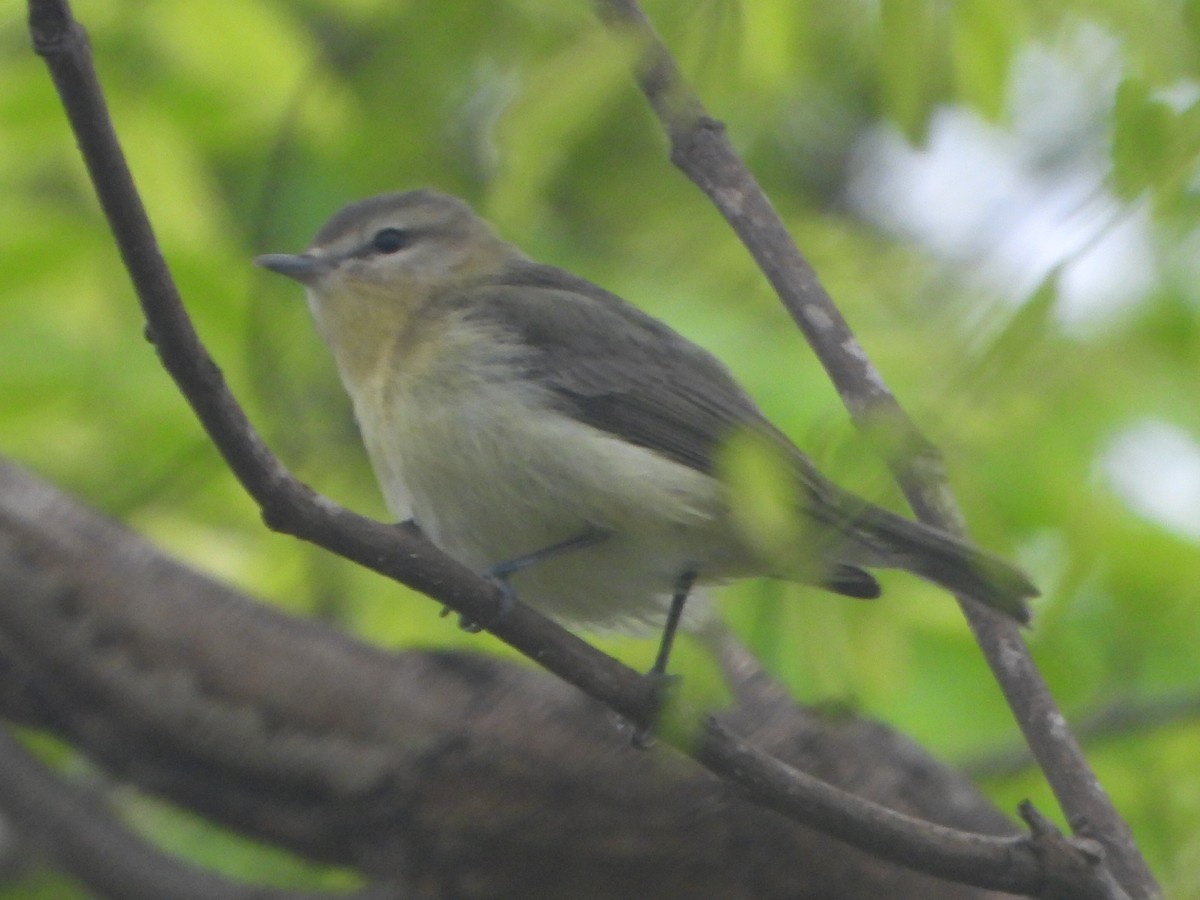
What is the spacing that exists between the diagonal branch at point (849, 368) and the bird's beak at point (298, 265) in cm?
148

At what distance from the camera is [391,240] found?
478cm

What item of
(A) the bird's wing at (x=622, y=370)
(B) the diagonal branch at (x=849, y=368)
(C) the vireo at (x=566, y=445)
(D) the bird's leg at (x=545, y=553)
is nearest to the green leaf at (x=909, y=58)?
(B) the diagonal branch at (x=849, y=368)

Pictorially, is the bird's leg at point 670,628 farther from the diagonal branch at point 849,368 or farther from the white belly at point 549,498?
the diagonal branch at point 849,368

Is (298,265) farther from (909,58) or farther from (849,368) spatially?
(909,58)

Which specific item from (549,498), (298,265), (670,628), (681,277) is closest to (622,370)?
(681,277)

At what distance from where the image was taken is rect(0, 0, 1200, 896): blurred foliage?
2.29m

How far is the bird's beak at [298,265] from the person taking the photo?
4.27m

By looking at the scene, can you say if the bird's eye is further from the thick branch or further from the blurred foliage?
the thick branch

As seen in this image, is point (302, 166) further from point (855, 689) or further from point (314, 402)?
point (855, 689)

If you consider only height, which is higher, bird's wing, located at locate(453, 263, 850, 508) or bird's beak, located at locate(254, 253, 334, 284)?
bird's wing, located at locate(453, 263, 850, 508)

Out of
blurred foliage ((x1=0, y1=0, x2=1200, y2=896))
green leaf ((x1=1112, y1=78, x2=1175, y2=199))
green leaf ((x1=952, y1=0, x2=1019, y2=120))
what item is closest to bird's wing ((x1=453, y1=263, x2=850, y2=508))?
blurred foliage ((x1=0, y1=0, x2=1200, y2=896))

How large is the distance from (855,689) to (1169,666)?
2676mm

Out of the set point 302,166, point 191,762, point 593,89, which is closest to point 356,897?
point 191,762

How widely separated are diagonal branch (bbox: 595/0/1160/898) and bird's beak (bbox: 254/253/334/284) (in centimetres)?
148
